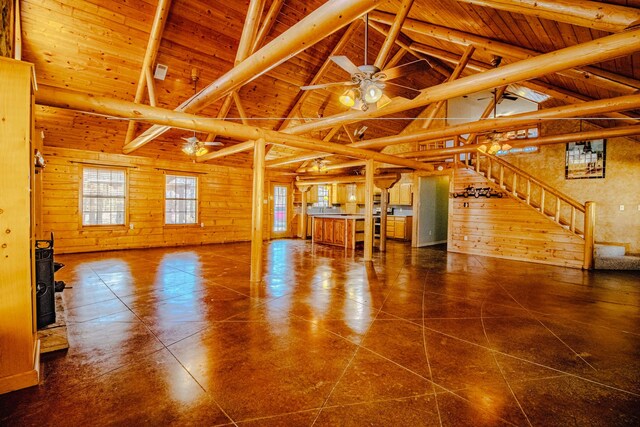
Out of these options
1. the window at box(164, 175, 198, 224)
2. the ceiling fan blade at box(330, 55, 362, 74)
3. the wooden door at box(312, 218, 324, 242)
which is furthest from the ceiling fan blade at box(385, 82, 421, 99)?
the window at box(164, 175, 198, 224)

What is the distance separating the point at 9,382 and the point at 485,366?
3.66m

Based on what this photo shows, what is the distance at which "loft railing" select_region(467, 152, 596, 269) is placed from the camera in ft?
21.8

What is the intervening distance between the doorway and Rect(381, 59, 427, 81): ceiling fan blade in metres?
7.52

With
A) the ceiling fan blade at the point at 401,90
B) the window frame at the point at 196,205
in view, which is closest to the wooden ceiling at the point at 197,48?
the ceiling fan blade at the point at 401,90

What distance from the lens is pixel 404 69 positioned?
3277mm

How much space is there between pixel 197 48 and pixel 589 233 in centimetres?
952

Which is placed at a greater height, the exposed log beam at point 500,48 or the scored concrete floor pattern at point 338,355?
the exposed log beam at point 500,48

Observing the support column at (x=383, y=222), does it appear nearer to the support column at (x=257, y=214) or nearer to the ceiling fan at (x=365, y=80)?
the support column at (x=257, y=214)

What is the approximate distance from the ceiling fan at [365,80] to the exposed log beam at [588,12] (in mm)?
1302

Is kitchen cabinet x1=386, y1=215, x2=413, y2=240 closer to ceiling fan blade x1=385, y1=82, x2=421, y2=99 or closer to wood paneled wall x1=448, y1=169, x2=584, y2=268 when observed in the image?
wood paneled wall x1=448, y1=169, x2=584, y2=268

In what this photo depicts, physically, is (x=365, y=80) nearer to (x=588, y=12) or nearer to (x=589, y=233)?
(x=588, y=12)

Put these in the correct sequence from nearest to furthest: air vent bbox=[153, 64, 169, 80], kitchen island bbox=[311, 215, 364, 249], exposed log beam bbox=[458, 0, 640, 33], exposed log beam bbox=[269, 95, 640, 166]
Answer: exposed log beam bbox=[458, 0, 640, 33] < exposed log beam bbox=[269, 95, 640, 166] < air vent bbox=[153, 64, 169, 80] < kitchen island bbox=[311, 215, 364, 249]

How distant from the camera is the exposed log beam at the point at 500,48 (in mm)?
4262

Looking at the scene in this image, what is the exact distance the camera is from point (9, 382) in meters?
Answer: 2.05
